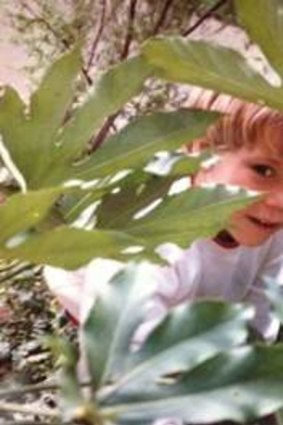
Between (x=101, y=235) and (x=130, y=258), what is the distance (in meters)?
0.09

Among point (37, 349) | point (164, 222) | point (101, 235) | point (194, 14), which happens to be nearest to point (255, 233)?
point (164, 222)

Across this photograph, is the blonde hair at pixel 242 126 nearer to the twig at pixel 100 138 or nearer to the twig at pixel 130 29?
the twig at pixel 100 138

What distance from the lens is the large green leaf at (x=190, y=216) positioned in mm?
605

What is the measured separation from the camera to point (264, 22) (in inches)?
21.5

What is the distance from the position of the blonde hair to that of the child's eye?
2 cm

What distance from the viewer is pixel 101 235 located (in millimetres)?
516

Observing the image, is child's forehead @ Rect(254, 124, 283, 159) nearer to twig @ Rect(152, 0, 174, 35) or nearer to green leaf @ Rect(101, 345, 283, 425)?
green leaf @ Rect(101, 345, 283, 425)

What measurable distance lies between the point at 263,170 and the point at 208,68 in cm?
45

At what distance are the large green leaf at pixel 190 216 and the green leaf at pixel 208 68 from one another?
68 millimetres

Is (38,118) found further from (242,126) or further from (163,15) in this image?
(163,15)

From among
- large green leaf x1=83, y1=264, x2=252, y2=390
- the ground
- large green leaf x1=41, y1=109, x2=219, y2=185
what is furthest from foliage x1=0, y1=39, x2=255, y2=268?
the ground

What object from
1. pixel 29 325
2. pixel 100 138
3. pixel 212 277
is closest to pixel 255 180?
pixel 212 277

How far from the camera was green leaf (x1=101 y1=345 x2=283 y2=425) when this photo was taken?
0.41m

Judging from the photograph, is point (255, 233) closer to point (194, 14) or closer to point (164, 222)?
point (164, 222)
